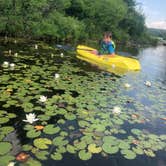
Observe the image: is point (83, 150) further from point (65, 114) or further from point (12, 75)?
point (12, 75)

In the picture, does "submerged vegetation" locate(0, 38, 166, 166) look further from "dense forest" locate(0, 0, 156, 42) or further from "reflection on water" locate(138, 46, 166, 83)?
"dense forest" locate(0, 0, 156, 42)

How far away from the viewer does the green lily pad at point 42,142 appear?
347cm

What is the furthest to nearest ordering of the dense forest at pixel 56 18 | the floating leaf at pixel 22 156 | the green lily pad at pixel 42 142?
the dense forest at pixel 56 18, the green lily pad at pixel 42 142, the floating leaf at pixel 22 156

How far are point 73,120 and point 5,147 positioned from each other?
1.47 m

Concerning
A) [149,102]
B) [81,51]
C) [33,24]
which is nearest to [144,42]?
[33,24]

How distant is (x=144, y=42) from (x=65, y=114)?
178 feet

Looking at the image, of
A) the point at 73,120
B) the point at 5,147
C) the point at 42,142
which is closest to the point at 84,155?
the point at 42,142

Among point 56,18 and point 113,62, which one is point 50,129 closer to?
point 113,62

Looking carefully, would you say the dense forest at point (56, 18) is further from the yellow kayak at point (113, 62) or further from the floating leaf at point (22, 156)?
the floating leaf at point (22, 156)

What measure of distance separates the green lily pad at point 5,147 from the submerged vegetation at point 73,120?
12 millimetres

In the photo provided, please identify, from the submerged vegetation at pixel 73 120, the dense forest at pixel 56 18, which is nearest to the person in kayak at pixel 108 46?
the submerged vegetation at pixel 73 120

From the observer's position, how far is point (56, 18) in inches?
920

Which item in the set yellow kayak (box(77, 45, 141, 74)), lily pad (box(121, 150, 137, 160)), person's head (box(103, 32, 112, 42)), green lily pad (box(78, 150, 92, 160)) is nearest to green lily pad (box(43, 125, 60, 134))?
green lily pad (box(78, 150, 92, 160))

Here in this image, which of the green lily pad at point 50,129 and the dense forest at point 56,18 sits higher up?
the dense forest at point 56,18
